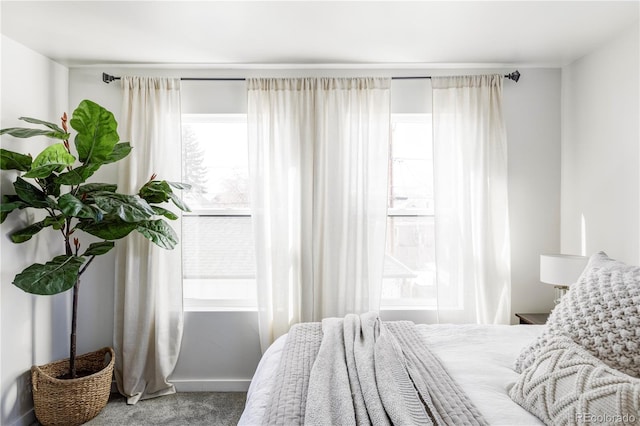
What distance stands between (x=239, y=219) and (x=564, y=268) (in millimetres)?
2412

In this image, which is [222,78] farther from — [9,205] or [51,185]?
[9,205]

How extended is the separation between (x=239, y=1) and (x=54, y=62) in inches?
73.4

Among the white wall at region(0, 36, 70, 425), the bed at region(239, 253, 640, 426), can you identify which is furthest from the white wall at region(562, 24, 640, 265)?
the white wall at region(0, 36, 70, 425)

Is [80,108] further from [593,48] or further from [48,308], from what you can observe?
[593,48]

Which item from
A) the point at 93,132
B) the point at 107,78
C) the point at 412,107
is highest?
the point at 107,78

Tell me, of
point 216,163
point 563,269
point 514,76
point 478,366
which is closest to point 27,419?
point 216,163

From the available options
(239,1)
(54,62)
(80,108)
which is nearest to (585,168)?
(239,1)

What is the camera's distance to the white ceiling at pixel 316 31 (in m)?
2.14

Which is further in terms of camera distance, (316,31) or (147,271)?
(147,271)

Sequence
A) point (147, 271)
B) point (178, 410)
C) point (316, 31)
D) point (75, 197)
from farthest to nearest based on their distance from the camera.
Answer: point (147, 271), point (178, 410), point (316, 31), point (75, 197)

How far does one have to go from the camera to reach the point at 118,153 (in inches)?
103

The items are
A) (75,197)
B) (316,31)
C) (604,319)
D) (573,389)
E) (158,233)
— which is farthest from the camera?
(158,233)

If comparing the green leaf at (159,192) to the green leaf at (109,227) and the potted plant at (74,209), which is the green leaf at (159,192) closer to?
the potted plant at (74,209)

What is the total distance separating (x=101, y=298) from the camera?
311 cm
